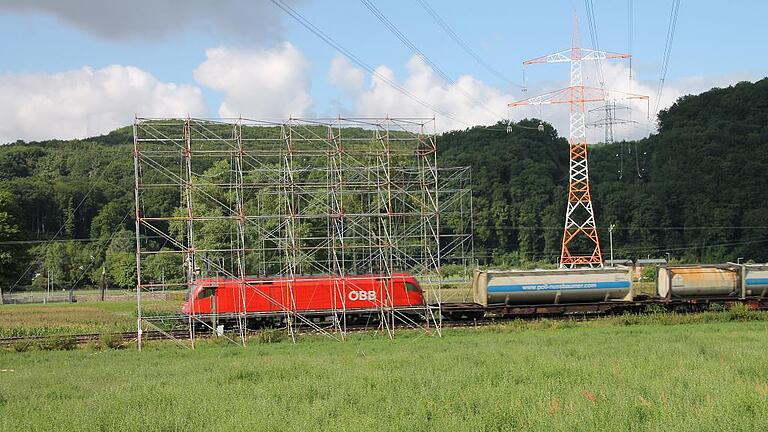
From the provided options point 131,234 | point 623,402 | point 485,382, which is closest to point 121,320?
point 485,382

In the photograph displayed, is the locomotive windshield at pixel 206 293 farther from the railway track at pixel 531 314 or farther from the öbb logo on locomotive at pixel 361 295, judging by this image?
the öbb logo on locomotive at pixel 361 295

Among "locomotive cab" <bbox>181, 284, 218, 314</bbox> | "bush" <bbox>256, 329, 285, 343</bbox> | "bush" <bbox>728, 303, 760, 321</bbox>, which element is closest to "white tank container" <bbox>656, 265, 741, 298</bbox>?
"bush" <bbox>728, 303, 760, 321</bbox>

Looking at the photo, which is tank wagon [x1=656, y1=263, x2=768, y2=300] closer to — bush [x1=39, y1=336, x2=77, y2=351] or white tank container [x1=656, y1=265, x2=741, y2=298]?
white tank container [x1=656, y1=265, x2=741, y2=298]

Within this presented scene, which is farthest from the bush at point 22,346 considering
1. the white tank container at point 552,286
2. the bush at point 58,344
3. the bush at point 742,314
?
the bush at point 742,314

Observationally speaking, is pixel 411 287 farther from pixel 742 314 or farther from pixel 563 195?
pixel 563 195

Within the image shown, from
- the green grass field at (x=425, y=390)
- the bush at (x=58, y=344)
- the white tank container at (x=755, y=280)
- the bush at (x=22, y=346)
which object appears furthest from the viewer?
the white tank container at (x=755, y=280)

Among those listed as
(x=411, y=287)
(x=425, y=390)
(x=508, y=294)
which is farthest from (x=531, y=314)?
(x=425, y=390)

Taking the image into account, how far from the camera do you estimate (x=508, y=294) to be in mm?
37875

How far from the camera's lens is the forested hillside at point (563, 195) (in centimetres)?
8631

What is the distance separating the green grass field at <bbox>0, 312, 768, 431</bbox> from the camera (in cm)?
1148

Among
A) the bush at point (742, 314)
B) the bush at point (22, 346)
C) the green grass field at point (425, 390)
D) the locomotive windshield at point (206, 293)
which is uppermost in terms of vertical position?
the locomotive windshield at point (206, 293)

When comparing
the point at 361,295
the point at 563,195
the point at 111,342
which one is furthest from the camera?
the point at 563,195

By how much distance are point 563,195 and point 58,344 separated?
74.8 m

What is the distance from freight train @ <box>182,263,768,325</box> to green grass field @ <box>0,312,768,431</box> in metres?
10.9
